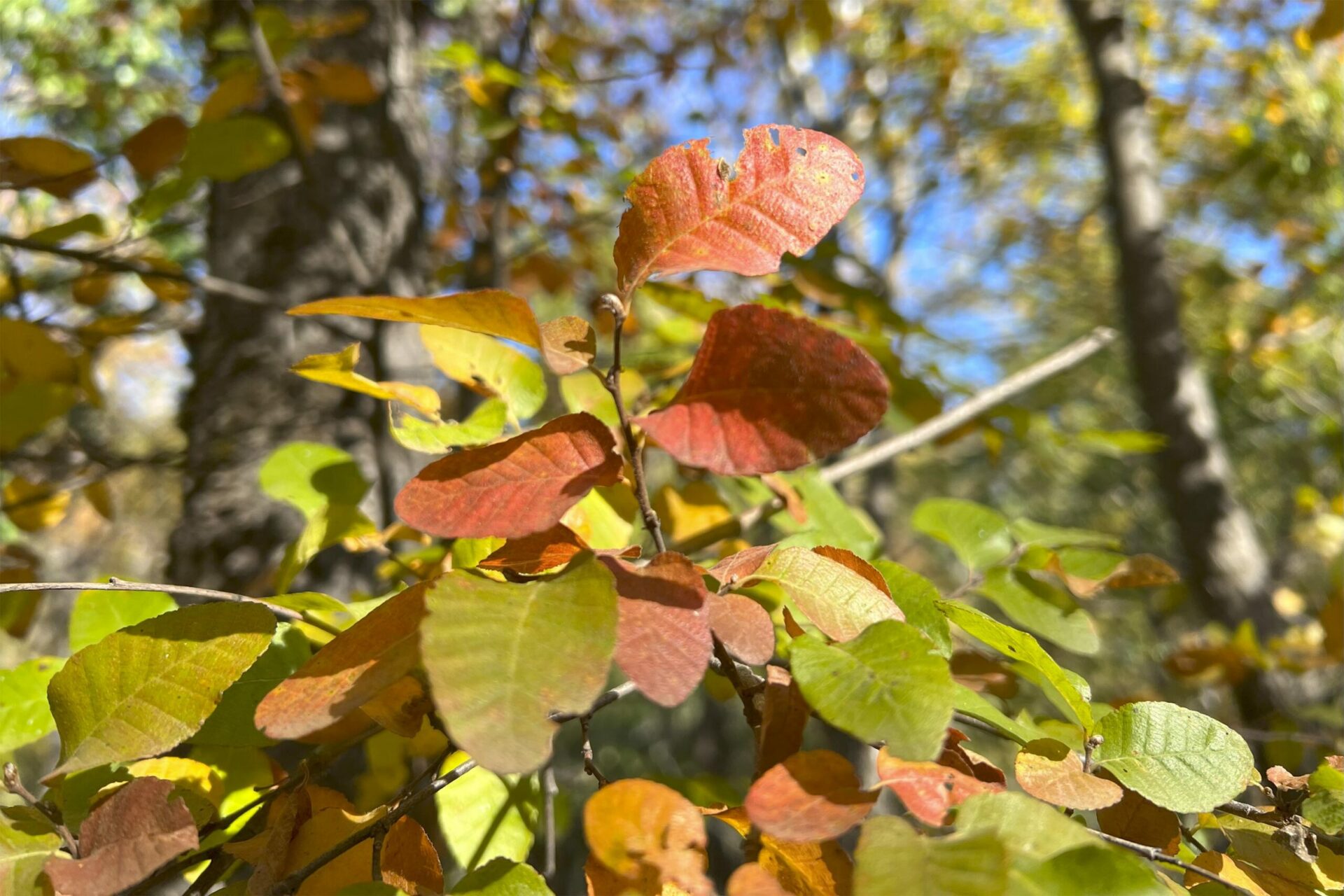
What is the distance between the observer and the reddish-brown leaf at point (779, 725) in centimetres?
38

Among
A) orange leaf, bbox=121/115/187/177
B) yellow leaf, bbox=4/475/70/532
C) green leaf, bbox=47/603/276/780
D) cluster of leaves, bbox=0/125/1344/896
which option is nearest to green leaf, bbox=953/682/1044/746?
cluster of leaves, bbox=0/125/1344/896

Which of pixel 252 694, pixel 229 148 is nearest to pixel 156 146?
pixel 229 148

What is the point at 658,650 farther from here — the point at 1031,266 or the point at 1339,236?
the point at 1031,266

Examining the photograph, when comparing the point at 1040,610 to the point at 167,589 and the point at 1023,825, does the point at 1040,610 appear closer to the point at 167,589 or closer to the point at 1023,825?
the point at 1023,825

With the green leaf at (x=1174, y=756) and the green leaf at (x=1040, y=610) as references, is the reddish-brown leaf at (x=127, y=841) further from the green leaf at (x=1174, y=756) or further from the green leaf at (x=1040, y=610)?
the green leaf at (x=1040, y=610)

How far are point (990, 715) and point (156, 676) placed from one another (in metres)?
0.42

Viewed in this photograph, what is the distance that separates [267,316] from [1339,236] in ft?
12.7

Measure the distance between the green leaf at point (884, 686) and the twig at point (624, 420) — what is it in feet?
0.31

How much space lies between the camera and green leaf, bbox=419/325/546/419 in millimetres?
575

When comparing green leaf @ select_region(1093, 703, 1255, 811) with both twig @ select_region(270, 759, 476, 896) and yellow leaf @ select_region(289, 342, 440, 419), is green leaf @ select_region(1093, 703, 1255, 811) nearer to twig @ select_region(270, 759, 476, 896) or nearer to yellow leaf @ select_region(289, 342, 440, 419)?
twig @ select_region(270, 759, 476, 896)

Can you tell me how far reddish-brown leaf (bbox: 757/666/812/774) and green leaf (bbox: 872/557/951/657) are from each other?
9 cm

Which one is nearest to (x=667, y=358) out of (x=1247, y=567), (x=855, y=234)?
(x=1247, y=567)

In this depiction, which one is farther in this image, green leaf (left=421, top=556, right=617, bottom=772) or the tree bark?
the tree bark

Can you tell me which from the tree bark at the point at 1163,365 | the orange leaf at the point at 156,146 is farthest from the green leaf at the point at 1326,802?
the tree bark at the point at 1163,365
